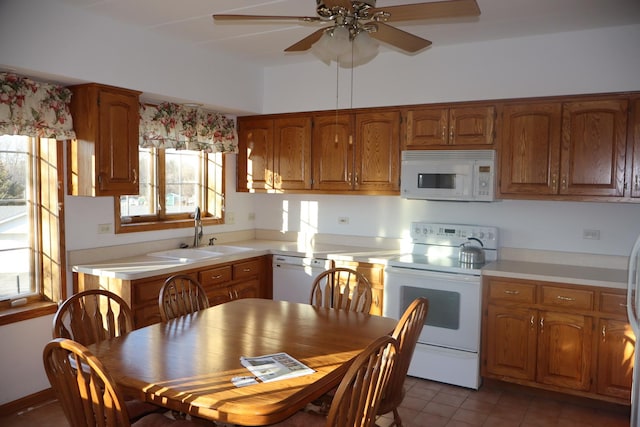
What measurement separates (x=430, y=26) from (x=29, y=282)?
3.16 m

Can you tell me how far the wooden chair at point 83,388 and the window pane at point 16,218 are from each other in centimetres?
186

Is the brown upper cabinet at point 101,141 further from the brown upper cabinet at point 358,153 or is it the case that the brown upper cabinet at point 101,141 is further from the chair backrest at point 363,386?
the chair backrest at point 363,386

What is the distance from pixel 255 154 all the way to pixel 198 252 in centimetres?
108

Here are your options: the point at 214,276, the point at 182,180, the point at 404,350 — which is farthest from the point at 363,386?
the point at 182,180

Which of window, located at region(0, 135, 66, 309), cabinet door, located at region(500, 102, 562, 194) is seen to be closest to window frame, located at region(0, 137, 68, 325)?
window, located at region(0, 135, 66, 309)

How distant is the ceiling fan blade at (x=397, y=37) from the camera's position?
219 centimetres

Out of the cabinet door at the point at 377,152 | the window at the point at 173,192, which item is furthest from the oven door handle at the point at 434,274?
the window at the point at 173,192

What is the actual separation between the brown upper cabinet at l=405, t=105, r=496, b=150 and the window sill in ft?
9.11

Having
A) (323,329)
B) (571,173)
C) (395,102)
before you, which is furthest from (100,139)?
(571,173)

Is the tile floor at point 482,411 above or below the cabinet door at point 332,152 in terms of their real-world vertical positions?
below

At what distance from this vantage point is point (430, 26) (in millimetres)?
3402

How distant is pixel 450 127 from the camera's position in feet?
12.5

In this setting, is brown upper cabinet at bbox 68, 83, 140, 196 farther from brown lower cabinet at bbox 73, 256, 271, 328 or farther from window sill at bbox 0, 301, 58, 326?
window sill at bbox 0, 301, 58, 326

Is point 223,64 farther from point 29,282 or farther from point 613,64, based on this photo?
point 613,64
